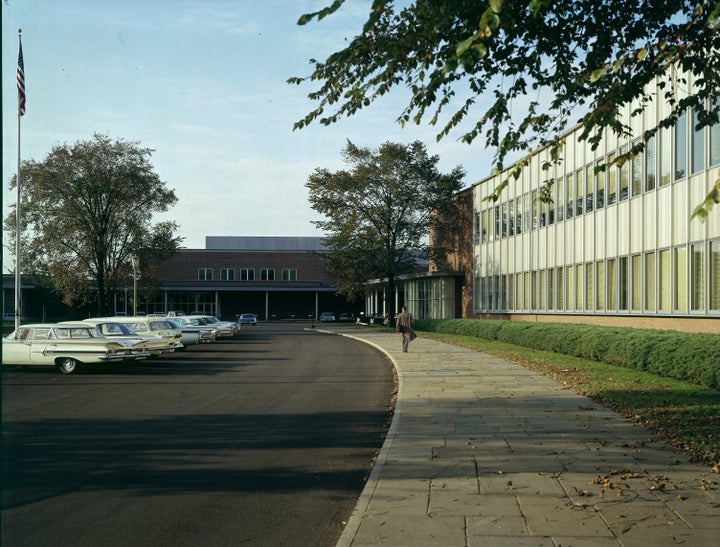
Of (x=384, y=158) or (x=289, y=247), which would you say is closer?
(x=384, y=158)

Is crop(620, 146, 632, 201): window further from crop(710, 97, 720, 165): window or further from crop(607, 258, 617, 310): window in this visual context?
→ crop(710, 97, 720, 165): window

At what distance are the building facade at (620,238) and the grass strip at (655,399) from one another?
3975 mm

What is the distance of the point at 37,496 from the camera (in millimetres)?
7363

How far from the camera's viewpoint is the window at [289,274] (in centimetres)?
9319

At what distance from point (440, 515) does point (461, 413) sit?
19.3 ft

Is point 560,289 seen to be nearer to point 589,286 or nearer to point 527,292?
point 589,286

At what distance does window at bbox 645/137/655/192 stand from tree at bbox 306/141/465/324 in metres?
28.4

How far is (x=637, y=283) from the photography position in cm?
2666

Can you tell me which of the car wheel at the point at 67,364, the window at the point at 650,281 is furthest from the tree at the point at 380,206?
the car wheel at the point at 67,364

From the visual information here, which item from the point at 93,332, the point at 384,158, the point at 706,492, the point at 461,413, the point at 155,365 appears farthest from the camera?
the point at 384,158

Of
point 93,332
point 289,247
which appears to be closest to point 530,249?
point 93,332

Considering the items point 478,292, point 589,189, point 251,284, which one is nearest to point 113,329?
point 589,189

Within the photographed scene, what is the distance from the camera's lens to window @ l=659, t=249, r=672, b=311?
78.8ft

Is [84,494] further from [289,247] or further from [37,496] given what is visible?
[289,247]
